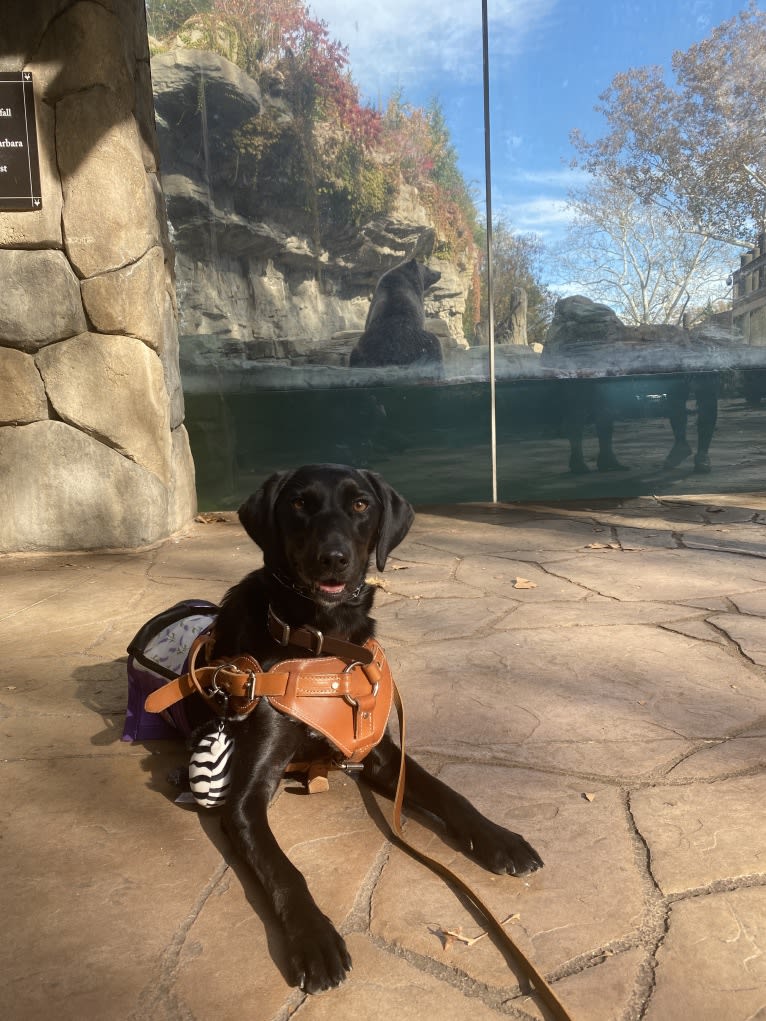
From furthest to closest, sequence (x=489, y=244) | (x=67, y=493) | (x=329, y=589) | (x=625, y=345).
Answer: (x=625, y=345) < (x=489, y=244) < (x=67, y=493) < (x=329, y=589)

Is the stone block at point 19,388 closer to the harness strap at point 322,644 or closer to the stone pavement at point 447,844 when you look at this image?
the stone pavement at point 447,844

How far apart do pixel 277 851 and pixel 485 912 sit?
1.50ft

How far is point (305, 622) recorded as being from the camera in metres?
2.18

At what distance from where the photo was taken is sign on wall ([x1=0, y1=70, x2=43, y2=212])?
4.79 meters

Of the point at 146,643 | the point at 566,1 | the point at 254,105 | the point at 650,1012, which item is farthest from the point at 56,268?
the point at 650,1012

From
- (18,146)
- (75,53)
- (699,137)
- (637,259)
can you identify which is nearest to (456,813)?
(18,146)

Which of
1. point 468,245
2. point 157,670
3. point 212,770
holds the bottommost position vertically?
point 212,770

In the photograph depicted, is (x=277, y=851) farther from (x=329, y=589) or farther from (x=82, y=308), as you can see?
(x=82, y=308)

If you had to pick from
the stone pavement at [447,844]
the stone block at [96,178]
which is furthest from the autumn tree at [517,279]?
the stone pavement at [447,844]

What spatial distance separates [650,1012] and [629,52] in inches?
269

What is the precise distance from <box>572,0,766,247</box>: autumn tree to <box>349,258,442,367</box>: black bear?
66.6 inches

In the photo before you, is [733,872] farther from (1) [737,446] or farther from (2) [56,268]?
(1) [737,446]

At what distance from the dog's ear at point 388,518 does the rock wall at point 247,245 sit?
4.34m

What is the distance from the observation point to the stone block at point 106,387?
5.04 m
